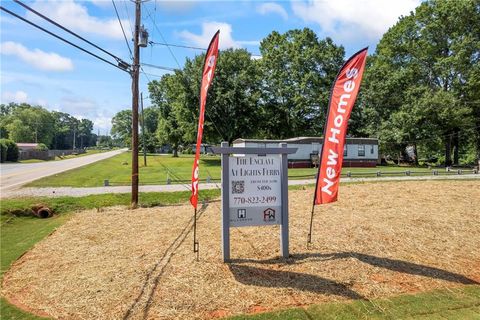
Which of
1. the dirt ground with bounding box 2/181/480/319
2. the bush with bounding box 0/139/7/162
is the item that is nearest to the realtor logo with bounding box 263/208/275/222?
the dirt ground with bounding box 2/181/480/319

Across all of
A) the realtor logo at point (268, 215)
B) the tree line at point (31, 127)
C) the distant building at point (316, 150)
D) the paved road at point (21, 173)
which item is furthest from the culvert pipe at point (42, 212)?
the tree line at point (31, 127)

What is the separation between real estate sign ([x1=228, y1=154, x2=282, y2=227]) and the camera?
6555mm

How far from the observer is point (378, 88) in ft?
131

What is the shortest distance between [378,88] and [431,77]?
19.5ft

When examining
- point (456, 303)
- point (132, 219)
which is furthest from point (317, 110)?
point (456, 303)

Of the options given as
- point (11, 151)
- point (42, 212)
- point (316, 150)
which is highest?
point (316, 150)

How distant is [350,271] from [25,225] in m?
9.98

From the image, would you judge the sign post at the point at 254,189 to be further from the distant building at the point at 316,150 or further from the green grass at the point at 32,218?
Answer: the distant building at the point at 316,150

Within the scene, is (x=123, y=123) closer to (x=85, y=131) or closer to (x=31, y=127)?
(x=31, y=127)

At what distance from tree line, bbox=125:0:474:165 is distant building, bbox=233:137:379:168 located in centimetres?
377

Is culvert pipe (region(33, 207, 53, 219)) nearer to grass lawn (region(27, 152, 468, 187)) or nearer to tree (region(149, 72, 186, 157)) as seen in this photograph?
grass lawn (region(27, 152, 468, 187))

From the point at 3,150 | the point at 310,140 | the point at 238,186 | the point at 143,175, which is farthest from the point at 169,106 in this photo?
the point at 238,186

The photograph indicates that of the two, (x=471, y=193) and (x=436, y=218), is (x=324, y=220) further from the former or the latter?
(x=471, y=193)

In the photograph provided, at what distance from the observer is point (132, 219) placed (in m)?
10.3
